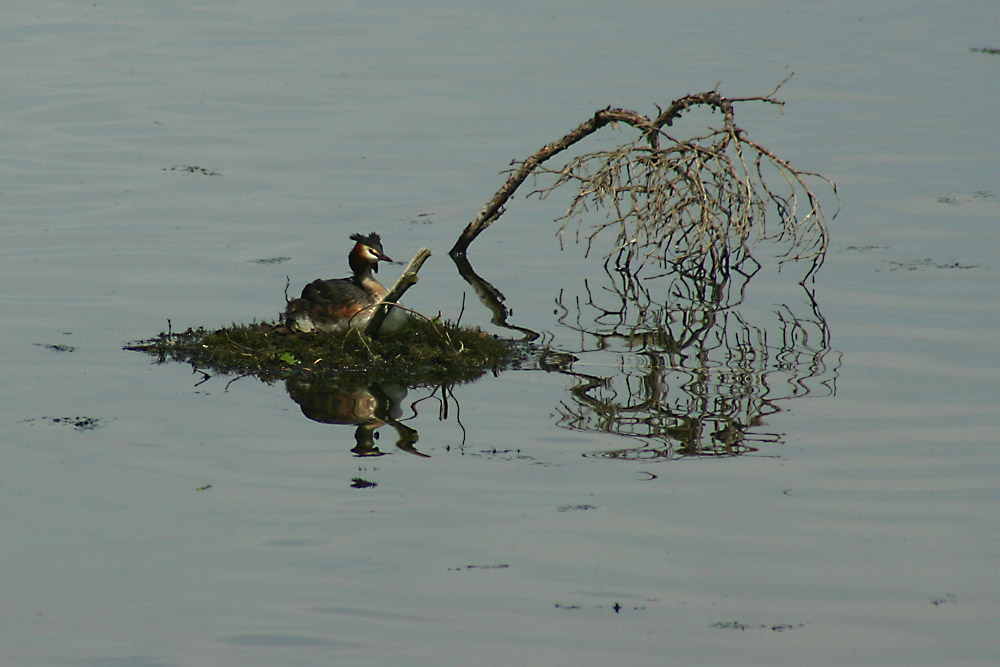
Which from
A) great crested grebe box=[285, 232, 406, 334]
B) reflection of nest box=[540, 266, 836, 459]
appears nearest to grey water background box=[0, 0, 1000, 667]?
reflection of nest box=[540, 266, 836, 459]

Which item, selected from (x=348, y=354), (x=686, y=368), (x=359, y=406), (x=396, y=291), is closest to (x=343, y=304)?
(x=348, y=354)

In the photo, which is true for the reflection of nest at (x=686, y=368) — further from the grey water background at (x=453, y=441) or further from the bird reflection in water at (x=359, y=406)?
the bird reflection in water at (x=359, y=406)

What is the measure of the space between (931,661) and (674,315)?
7857mm

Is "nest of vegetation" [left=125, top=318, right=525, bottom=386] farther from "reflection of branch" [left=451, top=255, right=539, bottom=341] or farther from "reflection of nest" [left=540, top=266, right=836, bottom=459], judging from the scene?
"reflection of branch" [left=451, top=255, right=539, bottom=341]

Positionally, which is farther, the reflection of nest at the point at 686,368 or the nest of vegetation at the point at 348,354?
the nest of vegetation at the point at 348,354

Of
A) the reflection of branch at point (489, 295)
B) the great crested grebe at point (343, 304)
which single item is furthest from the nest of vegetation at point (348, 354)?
the reflection of branch at point (489, 295)

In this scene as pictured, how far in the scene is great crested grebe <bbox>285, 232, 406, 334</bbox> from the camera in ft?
44.0

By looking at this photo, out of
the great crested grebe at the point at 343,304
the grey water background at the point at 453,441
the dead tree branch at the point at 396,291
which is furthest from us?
the great crested grebe at the point at 343,304

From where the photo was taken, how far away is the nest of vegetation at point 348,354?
13211 millimetres

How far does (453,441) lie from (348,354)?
1.77 m

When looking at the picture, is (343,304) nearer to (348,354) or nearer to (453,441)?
(348,354)

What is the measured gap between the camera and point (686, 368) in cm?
1402

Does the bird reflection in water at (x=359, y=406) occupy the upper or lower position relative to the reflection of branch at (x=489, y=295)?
lower

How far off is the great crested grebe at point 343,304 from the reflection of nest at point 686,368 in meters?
1.68
